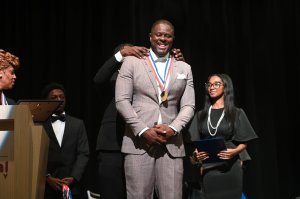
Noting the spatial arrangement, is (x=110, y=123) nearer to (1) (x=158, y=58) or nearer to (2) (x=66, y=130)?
(1) (x=158, y=58)

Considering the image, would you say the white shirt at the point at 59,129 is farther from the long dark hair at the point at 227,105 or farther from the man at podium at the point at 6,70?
the long dark hair at the point at 227,105

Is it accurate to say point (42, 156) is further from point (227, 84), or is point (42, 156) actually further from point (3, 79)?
point (227, 84)

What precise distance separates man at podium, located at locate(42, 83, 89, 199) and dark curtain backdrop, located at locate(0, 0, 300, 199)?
92cm

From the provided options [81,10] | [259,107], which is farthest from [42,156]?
[259,107]

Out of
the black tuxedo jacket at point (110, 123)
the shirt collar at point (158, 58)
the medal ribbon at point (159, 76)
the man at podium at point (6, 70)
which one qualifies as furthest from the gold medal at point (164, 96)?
the man at podium at point (6, 70)

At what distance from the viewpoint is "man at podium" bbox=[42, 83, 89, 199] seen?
3789 mm

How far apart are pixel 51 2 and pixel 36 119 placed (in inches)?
99.0

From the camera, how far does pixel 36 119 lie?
3.04 metres

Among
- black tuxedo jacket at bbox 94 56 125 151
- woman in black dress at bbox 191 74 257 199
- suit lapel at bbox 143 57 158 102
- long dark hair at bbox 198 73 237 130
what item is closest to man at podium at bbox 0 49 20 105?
black tuxedo jacket at bbox 94 56 125 151

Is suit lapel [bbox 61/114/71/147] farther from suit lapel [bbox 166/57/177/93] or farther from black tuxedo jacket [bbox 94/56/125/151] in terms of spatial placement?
suit lapel [bbox 166/57/177/93]

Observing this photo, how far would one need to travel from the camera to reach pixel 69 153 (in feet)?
12.9

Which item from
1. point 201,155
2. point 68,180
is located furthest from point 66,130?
point 201,155

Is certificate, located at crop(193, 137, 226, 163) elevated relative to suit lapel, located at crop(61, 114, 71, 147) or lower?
lower

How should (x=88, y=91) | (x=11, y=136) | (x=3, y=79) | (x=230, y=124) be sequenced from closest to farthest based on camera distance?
1. (x=11, y=136)
2. (x=3, y=79)
3. (x=230, y=124)
4. (x=88, y=91)
